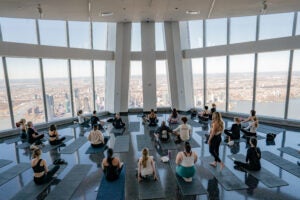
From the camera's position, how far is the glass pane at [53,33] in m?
8.03

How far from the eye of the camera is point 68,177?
14.0ft

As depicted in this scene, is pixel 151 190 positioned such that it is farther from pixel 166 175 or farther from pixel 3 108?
pixel 3 108

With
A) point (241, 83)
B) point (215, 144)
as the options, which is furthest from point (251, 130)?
point (241, 83)

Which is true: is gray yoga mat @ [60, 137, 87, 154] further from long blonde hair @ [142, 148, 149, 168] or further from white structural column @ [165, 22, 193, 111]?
white structural column @ [165, 22, 193, 111]

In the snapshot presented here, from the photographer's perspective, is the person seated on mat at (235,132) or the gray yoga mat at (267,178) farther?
the person seated on mat at (235,132)

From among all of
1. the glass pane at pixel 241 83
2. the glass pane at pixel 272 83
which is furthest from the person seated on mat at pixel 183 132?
the glass pane at pixel 272 83

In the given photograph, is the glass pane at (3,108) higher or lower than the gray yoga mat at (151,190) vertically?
higher

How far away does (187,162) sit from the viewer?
152 inches

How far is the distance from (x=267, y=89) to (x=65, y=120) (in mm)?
9139

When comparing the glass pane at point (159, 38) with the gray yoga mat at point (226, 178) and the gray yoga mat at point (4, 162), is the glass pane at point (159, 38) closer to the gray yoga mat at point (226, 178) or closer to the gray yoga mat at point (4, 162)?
the gray yoga mat at point (226, 178)

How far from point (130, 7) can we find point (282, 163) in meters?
6.46

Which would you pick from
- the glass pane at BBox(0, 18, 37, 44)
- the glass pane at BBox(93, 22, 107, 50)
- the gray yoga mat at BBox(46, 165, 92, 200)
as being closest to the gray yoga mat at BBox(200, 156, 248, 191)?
the gray yoga mat at BBox(46, 165, 92, 200)

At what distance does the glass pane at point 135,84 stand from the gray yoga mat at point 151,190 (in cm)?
707

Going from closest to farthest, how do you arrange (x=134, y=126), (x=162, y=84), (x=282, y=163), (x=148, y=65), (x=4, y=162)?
1. (x=282, y=163)
2. (x=4, y=162)
3. (x=134, y=126)
4. (x=148, y=65)
5. (x=162, y=84)
